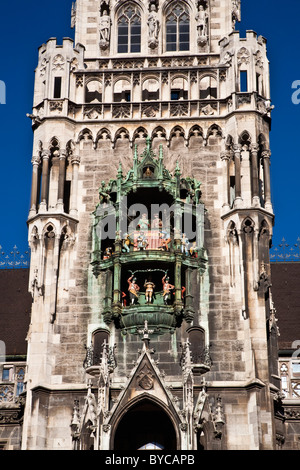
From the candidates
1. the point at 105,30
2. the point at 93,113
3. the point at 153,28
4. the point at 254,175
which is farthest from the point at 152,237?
the point at 105,30

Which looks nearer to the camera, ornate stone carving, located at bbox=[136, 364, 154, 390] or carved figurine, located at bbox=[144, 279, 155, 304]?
ornate stone carving, located at bbox=[136, 364, 154, 390]

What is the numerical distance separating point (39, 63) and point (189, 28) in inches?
195

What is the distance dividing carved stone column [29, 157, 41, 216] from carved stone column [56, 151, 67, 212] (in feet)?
2.37

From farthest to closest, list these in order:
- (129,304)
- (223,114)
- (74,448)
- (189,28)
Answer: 1. (189,28)
2. (223,114)
3. (129,304)
4. (74,448)

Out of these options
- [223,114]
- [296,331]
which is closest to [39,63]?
[223,114]

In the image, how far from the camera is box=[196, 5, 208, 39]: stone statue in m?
38.9

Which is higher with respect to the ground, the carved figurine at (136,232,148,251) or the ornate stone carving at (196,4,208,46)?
the ornate stone carving at (196,4,208,46)

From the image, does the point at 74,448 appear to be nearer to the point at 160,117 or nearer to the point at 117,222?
the point at 117,222

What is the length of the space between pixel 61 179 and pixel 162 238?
345cm

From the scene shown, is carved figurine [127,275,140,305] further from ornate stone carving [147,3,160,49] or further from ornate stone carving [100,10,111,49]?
ornate stone carving [100,10,111,49]

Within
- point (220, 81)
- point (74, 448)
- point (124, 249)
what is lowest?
point (74, 448)

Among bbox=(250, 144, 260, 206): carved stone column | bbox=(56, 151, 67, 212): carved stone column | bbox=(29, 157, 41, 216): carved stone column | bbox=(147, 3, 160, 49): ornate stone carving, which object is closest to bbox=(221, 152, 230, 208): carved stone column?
bbox=(250, 144, 260, 206): carved stone column

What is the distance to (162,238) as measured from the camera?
3506cm

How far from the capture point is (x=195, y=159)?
3647 cm
